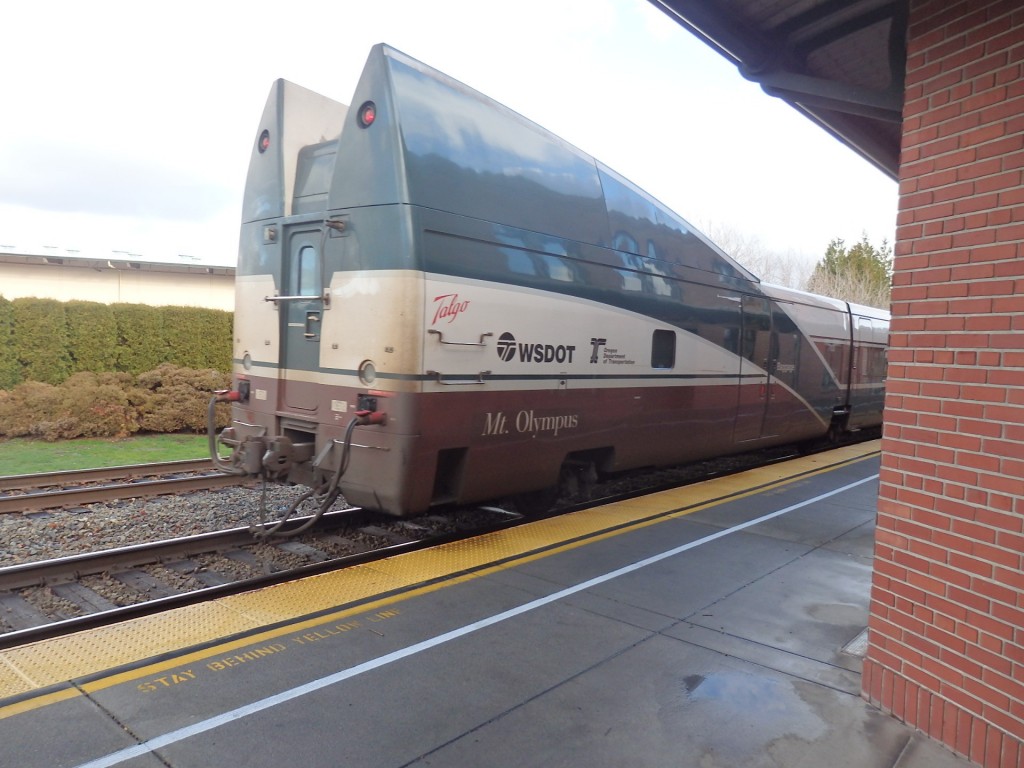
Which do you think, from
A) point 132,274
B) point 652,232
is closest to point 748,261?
point 132,274

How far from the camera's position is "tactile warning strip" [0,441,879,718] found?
3.83 meters

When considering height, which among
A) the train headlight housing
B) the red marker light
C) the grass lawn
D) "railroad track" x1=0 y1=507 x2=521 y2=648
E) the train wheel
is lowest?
the grass lawn

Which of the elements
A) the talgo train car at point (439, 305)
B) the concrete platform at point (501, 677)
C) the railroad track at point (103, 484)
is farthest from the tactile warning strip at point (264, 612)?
the railroad track at point (103, 484)

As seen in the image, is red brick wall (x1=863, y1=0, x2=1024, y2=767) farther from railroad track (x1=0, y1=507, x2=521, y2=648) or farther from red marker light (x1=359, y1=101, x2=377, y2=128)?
railroad track (x1=0, y1=507, x2=521, y2=648)

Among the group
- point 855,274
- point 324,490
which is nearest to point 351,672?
point 324,490

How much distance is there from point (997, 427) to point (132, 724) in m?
4.27

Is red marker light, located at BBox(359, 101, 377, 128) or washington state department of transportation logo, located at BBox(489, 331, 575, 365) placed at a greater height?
red marker light, located at BBox(359, 101, 377, 128)

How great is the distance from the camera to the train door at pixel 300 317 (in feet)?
20.4

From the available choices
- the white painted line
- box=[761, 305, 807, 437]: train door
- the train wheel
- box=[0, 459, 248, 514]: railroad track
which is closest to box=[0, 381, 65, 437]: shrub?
box=[0, 459, 248, 514]: railroad track

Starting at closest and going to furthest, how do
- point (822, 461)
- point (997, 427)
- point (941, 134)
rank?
point (997, 427)
point (941, 134)
point (822, 461)

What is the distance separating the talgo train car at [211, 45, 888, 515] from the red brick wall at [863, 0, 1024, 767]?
10.8 ft

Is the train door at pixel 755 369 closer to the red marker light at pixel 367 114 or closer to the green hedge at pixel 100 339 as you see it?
Result: the red marker light at pixel 367 114

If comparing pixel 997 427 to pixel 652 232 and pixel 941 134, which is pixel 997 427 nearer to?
pixel 941 134

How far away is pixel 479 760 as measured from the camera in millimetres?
3166
